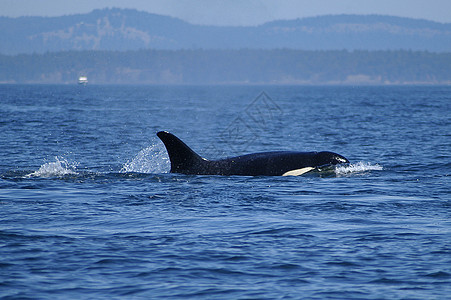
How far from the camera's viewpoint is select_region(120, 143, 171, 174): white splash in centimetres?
1975

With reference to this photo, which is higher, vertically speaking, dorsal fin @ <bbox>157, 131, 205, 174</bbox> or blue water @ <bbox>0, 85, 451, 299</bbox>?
dorsal fin @ <bbox>157, 131, 205, 174</bbox>

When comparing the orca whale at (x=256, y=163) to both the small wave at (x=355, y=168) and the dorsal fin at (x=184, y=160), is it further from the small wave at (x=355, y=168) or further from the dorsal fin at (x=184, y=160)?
the small wave at (x=355, y=168)

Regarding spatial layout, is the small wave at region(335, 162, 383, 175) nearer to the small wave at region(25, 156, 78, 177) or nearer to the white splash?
the white splash

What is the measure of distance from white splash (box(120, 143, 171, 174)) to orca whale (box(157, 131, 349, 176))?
1.52 m

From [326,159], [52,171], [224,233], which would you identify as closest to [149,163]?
[52,171]

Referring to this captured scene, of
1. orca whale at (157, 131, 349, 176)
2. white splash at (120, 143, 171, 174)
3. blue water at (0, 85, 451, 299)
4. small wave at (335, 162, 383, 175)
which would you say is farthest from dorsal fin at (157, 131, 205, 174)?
→ small wave at (335, 162, 383, 175)

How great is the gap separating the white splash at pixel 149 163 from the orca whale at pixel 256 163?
4.97ft

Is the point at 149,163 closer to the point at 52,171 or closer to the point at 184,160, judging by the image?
the point at 52,171

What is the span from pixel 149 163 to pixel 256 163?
19.5 ft

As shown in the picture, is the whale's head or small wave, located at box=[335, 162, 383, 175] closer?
the whale's head

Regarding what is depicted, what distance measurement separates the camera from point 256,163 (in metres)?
17.3

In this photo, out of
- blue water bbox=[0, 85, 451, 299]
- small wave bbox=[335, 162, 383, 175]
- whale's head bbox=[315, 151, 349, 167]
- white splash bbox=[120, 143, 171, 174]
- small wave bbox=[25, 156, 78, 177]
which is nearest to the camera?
blue water bbox=[0, 85, 451, 299]

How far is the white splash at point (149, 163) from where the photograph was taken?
19750 mm

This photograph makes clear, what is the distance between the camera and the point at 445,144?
28406 mm
